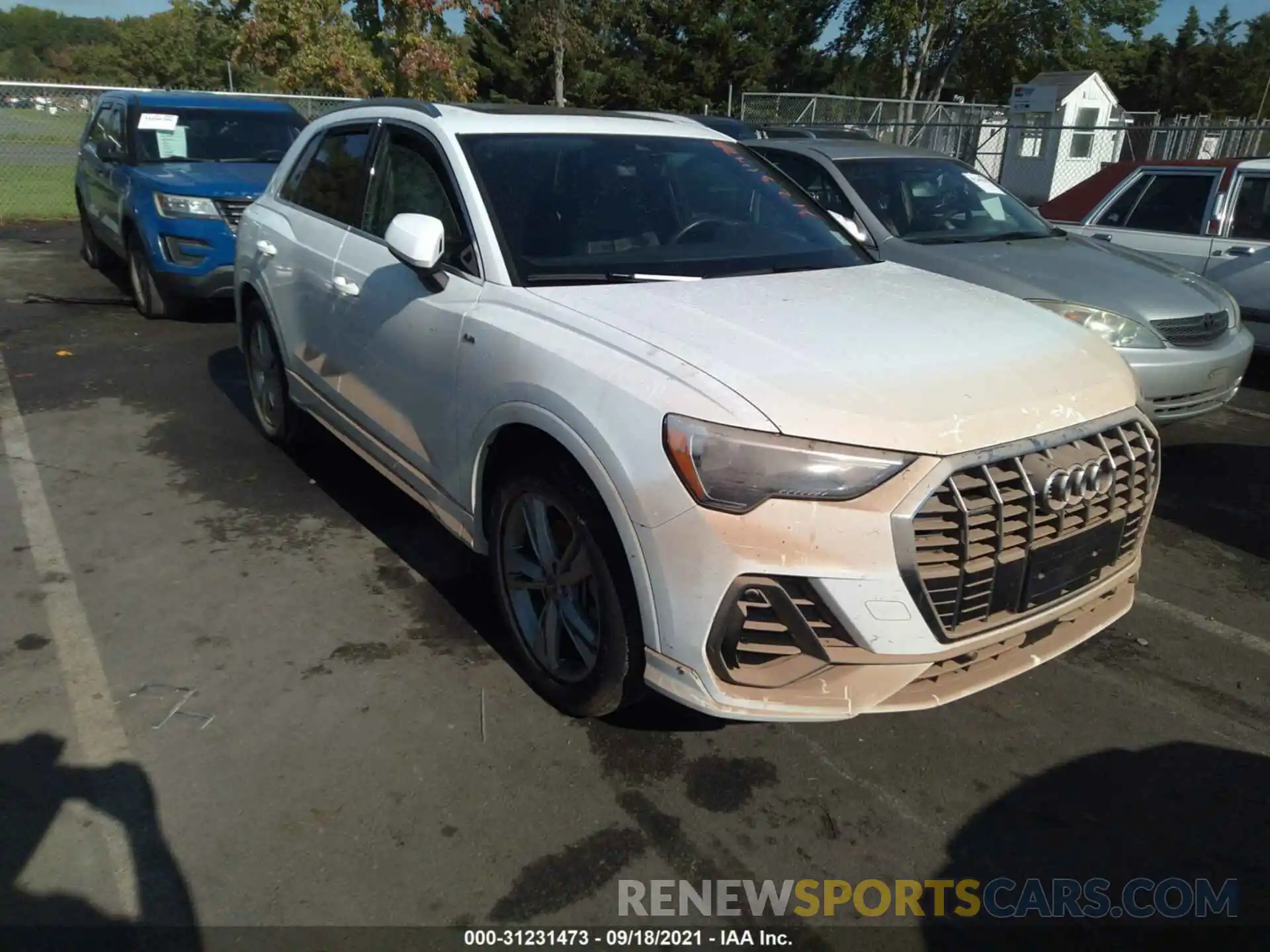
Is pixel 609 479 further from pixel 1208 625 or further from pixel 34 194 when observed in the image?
pixel 34 194

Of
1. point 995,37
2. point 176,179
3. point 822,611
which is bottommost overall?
point 822,611

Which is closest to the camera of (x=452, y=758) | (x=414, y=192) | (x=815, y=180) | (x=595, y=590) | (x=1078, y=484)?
(x=1078, y=484)

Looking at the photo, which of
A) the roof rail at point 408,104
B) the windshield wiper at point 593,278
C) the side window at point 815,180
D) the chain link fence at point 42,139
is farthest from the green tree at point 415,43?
the windshield wiper at point 593,278

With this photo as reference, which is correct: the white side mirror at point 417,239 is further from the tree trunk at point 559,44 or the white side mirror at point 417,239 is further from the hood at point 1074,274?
the tree trunk at point 559,44

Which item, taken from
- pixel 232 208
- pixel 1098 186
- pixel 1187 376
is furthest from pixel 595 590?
pixel 1098 186

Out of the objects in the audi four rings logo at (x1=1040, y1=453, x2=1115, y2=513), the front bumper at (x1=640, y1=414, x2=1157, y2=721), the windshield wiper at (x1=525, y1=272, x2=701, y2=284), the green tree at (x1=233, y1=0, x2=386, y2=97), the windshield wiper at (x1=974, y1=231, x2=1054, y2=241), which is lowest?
the front bumper at (x1=640, y1=414, x2=1157, y2=721)

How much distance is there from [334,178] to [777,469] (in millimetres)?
3108

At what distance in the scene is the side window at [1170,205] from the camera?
25.1ft

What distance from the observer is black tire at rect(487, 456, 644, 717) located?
2.64 metres

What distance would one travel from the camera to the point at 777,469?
237 cm

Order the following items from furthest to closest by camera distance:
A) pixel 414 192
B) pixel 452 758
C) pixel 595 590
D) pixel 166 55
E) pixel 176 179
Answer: pixel 166 55 < pixel 176 179 < pixel 414 192 < pixel 452 758 < pixel 595 590

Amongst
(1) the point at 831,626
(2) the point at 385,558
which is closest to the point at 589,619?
(1) the point at 831,626

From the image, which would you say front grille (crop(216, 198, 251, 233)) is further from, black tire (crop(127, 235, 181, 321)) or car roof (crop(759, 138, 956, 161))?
car roof (crop(759, 138, 956, 161))

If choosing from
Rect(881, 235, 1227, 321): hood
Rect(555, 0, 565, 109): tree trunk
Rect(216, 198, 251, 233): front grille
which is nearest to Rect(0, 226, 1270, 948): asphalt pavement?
Rect(881, 235, 1227, 321): hood
